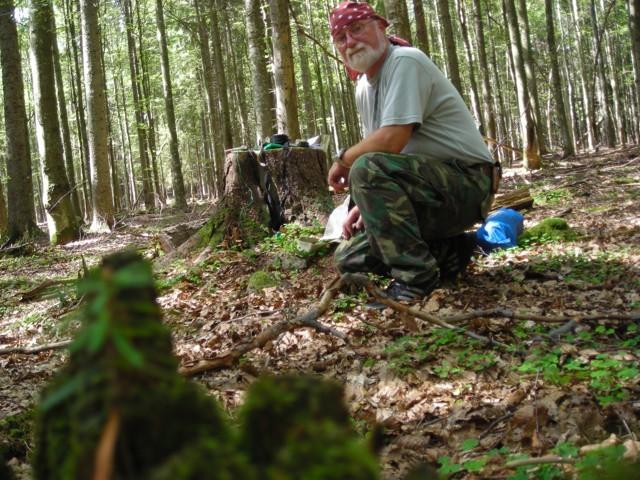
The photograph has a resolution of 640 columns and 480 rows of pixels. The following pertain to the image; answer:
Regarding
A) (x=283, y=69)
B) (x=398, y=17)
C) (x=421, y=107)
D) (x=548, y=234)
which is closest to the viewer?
(x=421, y=107)

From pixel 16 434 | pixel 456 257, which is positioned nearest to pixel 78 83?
pixel 456 257

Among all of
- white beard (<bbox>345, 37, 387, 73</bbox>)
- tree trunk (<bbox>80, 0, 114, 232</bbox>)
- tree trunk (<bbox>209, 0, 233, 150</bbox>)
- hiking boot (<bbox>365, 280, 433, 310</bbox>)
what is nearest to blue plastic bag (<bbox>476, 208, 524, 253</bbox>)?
hiking boot (<bbox>365, 280, 433, 310</bbox>)

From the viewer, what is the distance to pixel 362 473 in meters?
0.55

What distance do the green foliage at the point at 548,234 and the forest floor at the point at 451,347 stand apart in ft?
0.13

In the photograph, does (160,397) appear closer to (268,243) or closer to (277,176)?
(268,243)

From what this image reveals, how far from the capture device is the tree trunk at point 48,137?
10.6 m

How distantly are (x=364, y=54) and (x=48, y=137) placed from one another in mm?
9374

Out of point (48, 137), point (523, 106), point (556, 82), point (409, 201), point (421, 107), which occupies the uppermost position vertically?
point (556, 82)

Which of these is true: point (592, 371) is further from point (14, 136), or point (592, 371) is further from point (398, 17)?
point (14, 136)

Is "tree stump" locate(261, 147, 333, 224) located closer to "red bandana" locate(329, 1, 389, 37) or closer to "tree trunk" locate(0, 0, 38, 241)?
"red bandana" locate(329, 1, 389, 37)

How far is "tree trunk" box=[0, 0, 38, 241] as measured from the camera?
10.3 metres

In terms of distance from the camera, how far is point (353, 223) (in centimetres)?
400

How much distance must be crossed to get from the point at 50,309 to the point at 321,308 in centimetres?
325

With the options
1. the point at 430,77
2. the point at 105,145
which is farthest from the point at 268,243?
the point at 105,145
